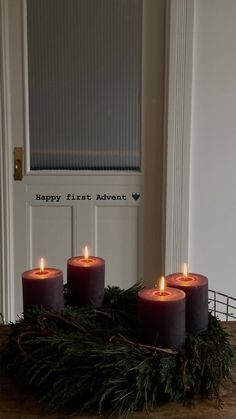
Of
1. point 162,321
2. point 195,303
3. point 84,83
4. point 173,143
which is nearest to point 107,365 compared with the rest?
point 162,321

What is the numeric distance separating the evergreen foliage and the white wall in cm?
177

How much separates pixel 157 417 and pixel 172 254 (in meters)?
1.89

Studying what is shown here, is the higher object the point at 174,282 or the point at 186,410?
the point at 174,282

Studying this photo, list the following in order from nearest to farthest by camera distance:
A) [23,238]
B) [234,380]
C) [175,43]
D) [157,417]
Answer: [157,417]
[234,380]
[175,43]
[23,238]

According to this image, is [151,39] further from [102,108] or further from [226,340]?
[226,340]

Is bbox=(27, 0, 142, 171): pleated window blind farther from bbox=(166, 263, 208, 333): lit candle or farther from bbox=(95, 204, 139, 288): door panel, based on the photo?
bbox=(166, 263, 208, 333): lit candle

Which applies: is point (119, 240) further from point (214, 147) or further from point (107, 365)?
point (107, 365)

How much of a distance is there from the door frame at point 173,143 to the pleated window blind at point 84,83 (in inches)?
5.6

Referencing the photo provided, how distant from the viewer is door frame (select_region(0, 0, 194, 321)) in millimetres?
2471

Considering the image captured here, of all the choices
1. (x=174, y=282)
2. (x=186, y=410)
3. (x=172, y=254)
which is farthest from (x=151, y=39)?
(x=186, y=410)

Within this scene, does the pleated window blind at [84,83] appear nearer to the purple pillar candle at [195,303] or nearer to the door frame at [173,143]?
the door frame at [173,143]

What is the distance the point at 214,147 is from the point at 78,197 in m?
0.76

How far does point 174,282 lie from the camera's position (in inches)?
35.7

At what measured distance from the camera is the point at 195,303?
863 mm
